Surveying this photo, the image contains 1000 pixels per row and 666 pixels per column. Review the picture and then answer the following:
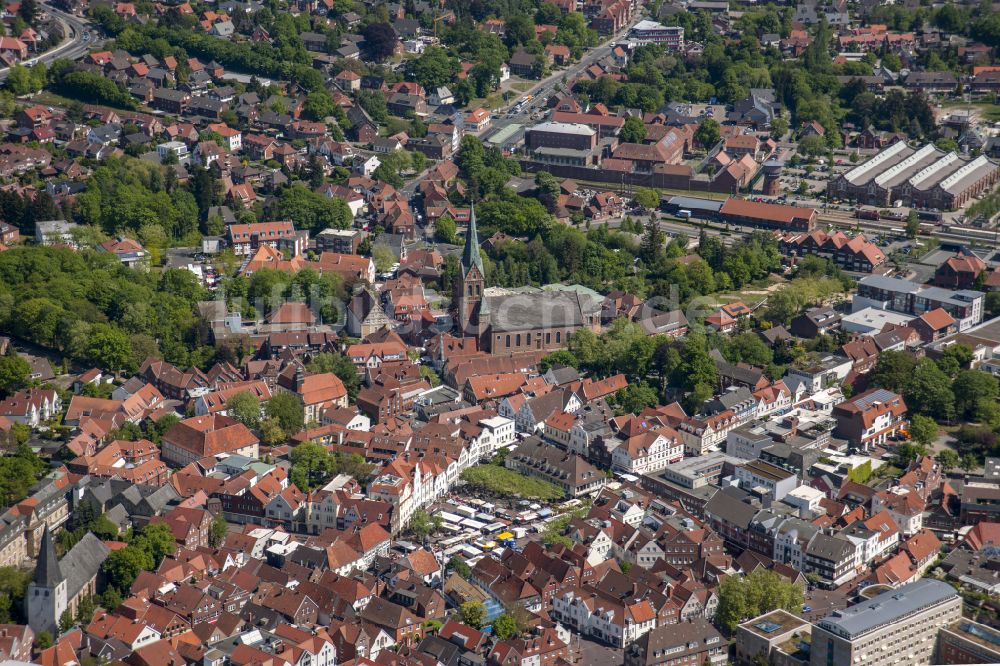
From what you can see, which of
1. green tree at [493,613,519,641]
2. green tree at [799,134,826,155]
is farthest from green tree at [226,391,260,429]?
green tree at [799,134,826,155]

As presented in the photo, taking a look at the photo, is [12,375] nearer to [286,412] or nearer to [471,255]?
[286,412]

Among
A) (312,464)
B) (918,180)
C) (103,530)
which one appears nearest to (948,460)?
(312,464)

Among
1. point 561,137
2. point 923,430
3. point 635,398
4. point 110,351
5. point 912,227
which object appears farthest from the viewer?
point 561,137

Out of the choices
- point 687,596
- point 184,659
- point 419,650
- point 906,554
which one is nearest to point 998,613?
point 906,554

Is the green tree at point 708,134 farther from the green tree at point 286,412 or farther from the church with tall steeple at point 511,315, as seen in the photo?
the green tree at point 286,412

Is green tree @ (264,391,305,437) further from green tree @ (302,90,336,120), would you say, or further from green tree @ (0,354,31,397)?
green tree @ (302,90,336,120)
